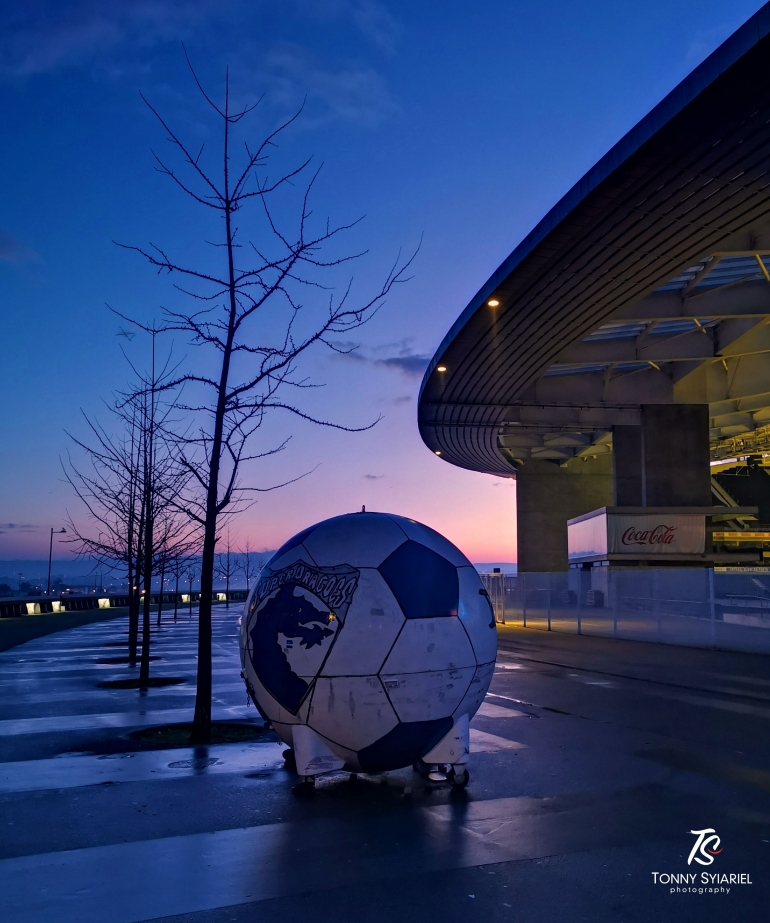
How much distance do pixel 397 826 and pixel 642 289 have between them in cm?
1809

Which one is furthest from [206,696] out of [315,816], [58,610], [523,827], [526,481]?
[526,481]

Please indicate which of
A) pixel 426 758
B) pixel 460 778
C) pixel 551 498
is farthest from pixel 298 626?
pixel 551 498

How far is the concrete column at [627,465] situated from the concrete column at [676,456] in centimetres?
241

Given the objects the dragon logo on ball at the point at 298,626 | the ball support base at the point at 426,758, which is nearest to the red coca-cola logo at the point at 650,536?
the ball support base at the point at 426,758

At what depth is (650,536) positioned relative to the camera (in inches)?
1368

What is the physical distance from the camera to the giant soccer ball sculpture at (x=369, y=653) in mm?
6238

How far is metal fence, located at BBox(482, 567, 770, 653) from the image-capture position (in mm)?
19219

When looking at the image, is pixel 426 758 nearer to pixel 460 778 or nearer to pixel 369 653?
pixel 460 778

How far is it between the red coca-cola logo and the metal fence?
4.84 meters

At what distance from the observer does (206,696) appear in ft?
29.8

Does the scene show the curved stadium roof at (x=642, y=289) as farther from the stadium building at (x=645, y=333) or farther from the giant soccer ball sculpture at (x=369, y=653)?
the giant soccer ball sculpture at (x=369, y=653)

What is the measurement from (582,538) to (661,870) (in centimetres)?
3661

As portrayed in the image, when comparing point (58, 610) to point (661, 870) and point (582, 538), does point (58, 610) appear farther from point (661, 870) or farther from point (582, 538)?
point (661, 870)

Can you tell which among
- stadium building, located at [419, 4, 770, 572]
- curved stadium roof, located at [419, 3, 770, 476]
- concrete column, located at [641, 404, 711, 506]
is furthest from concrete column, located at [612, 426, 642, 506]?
concrete column, located at [641, 404, 711, 506]
